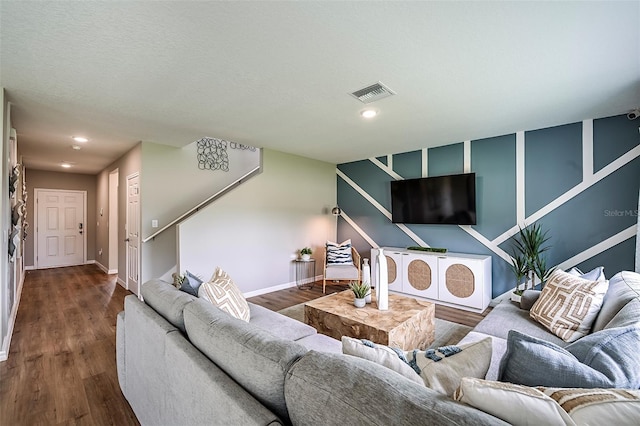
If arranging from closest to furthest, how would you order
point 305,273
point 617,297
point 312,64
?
point 617,297 < point 312,64 < point 305,273

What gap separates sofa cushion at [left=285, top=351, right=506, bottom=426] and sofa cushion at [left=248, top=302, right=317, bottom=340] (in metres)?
1.14

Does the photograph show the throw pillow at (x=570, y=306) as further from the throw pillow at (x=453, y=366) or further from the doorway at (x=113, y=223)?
the doorway at (x=113, y=223)

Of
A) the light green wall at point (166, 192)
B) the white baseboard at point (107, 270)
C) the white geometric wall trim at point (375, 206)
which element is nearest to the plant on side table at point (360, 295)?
the white geometric wall trim at point (375, 206)

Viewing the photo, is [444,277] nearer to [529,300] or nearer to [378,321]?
[529,300]

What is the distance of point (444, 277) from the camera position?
4000 millimetres

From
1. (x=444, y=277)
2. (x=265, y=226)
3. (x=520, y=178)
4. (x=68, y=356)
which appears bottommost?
(x=68, y=356)

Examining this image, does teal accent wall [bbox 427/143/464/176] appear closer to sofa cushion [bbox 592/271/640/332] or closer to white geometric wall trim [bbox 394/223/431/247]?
white geometric wall trim [bbox 394/223/431/247]

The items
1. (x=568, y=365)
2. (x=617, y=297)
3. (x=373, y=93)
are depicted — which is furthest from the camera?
(x=373, y=93)

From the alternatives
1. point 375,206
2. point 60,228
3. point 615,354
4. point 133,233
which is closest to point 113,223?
point 133,233

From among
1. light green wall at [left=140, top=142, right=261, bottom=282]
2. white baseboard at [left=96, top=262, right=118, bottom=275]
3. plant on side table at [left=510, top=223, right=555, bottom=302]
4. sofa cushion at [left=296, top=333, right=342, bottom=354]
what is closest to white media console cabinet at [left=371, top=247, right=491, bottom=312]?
plant on side table at [left=510, top=223, right=555, bottom=302]

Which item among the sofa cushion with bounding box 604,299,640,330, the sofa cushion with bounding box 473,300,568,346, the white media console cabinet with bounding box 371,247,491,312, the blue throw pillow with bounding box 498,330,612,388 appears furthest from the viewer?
the white media console cabinet with bounding box 371,247,491,312

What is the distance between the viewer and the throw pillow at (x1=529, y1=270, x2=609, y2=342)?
1.85 m

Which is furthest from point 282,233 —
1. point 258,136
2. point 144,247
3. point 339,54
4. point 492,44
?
point 492,44

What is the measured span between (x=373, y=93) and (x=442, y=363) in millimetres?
2250
